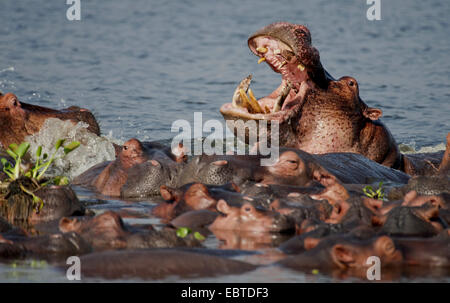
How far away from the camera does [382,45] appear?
86.7 feet

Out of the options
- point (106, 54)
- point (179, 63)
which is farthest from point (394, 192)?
point (106, 54)

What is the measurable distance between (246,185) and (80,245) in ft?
7.17

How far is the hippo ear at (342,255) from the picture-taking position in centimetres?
574

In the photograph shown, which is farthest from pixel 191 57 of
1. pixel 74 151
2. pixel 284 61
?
pixel 284 61

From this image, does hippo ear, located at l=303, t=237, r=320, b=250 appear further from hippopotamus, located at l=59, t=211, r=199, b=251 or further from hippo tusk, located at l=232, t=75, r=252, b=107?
hippo tusk, located at l=232, t=75, r=252, b=107

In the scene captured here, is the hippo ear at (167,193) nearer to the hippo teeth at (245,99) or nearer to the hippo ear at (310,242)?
the hippo ear at (310,242)

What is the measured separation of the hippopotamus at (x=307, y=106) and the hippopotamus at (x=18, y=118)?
106 inches

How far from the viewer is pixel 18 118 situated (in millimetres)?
11094

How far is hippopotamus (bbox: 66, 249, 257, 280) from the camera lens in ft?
18.5

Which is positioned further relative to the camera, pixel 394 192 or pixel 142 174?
pixel 142 174

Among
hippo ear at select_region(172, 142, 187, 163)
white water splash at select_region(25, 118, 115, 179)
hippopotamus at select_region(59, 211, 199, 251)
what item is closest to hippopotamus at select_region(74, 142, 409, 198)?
hippo ear at select_region(172, 142, 187, 163)

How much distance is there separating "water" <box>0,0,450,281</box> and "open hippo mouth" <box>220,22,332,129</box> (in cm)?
242

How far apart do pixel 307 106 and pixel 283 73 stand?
18.2 inches
